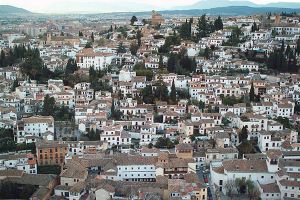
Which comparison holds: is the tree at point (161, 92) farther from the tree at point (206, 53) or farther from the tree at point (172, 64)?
the tree at point (206, 53)

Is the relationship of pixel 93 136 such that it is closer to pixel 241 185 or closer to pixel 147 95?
pixel 147 95

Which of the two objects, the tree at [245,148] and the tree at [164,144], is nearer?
the tree at [245,148]

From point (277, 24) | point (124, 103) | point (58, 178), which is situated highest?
point (277, 24)

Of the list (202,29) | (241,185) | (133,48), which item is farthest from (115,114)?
(202,29)

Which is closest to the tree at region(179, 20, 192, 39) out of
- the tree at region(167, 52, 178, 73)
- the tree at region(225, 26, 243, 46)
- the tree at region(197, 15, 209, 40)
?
the tree at region(197, 15, 209, 40)

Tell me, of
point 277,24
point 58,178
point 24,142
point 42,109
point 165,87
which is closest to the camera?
point 58,178

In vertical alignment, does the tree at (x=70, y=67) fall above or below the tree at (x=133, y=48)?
below

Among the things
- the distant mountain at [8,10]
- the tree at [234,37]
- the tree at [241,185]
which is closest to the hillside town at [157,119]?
the tree at [241,185]

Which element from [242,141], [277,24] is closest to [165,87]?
[242,141]

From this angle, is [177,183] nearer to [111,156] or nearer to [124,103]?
[111,156]
